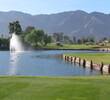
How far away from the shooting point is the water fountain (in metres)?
180

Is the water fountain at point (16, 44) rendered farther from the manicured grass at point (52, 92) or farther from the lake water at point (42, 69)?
the manicured grass at point (52, 92)

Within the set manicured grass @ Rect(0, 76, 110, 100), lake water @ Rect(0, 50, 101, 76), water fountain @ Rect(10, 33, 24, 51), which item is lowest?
lake water @ Rect(0, 50, 101, 76)

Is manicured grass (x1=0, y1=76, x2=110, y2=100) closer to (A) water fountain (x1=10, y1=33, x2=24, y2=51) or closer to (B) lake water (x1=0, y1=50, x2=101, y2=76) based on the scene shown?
(B) lake water (x1=0, y1=50, x2=101, y2=76)

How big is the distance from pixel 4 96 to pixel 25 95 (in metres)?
1.31

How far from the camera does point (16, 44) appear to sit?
185500 mm

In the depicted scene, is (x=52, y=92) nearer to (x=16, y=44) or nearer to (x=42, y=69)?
(x=42, y=69)

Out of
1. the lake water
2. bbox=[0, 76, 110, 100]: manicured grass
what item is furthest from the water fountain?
bbox=[0, 76, 110, 100]: manicured grass

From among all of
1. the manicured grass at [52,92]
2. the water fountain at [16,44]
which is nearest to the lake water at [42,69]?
the manicured grass at [52,92]

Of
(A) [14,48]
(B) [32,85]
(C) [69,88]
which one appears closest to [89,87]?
(C) [69,88]

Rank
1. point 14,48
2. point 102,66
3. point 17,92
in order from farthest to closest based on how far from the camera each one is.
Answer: point 14,48 → point 102,66 → point 17,92

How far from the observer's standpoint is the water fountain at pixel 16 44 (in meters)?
180

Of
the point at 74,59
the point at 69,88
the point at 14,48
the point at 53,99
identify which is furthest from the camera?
the point at 14,48

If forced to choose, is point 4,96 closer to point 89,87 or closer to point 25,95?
point 25,95

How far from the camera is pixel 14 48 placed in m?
180
